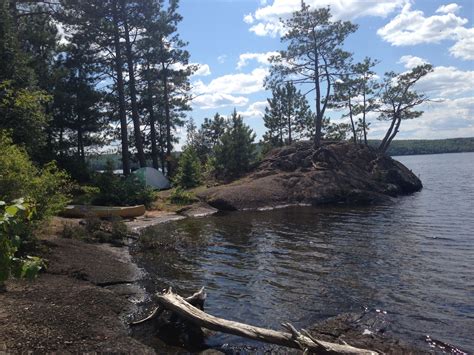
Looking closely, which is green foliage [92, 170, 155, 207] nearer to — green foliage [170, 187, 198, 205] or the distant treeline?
green foliage [170, 187, 198, 205]

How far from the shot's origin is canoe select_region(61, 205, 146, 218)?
1967cm

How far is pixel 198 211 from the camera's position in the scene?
82.5 ft

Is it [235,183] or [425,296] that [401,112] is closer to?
[235,183]

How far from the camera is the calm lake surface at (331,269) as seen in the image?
28.6 ft

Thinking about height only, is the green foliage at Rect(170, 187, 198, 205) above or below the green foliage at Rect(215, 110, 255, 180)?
below

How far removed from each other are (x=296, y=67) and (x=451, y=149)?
16112 cm

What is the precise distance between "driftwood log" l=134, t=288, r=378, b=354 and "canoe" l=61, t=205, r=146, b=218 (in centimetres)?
1127

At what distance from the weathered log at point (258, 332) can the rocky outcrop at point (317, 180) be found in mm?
18817

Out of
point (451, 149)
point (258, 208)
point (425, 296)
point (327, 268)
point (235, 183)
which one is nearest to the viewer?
point (425, 296)

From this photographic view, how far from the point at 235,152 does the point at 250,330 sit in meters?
28.4

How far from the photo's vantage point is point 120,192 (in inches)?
973

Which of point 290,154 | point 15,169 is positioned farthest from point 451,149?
point 15,169

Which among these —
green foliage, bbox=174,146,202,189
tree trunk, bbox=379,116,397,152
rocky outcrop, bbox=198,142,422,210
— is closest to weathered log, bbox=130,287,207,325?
rocky outcrop, bbox=198,142,422,210

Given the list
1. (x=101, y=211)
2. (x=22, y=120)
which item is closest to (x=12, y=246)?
(x=101, y=211)
